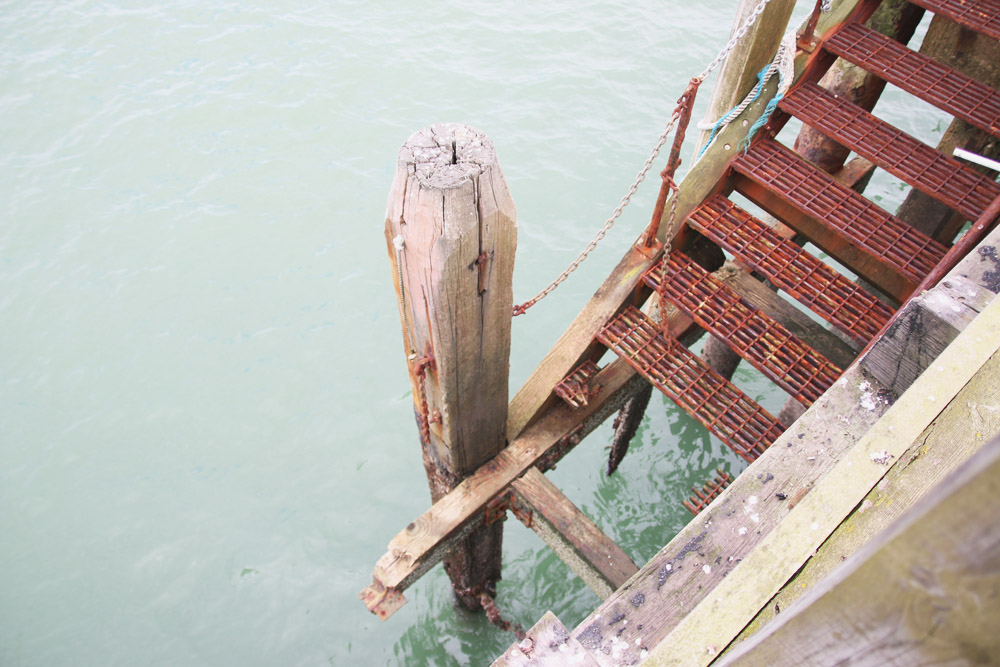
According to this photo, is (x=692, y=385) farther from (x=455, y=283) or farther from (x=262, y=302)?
(x=262, y=302)

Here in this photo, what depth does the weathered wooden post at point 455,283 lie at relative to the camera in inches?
86.1

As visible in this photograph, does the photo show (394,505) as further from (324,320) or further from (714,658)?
(714,658)

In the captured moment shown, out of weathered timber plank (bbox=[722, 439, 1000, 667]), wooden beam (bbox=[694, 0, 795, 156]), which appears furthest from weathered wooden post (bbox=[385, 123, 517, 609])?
wooden beam (bbox=[694, 0, 795, 156])

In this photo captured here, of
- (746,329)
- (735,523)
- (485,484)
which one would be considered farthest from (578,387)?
(735,523)

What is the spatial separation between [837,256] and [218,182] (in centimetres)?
723

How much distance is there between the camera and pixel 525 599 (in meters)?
5.71

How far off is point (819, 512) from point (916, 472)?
0.25m

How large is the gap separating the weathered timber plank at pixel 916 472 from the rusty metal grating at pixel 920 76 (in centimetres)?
256

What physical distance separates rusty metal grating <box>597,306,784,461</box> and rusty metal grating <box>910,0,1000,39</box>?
7.55ft

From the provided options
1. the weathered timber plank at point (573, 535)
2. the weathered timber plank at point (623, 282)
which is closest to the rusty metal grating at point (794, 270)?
the weathered timber plank at point (623, 282)

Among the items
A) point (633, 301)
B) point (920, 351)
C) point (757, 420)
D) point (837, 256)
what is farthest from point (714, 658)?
point (837, 256)

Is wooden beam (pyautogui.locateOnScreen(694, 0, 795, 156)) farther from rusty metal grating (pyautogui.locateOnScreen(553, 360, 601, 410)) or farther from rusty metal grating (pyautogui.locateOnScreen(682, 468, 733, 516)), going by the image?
rusty metal grating (pyautogui.locateOnScreen(682, 468, 733, 516))

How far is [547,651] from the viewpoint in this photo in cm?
164

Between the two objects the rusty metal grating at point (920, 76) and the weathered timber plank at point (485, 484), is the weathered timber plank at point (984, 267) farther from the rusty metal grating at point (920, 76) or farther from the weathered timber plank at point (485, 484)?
the weathered timber plank at point (485, 484)
